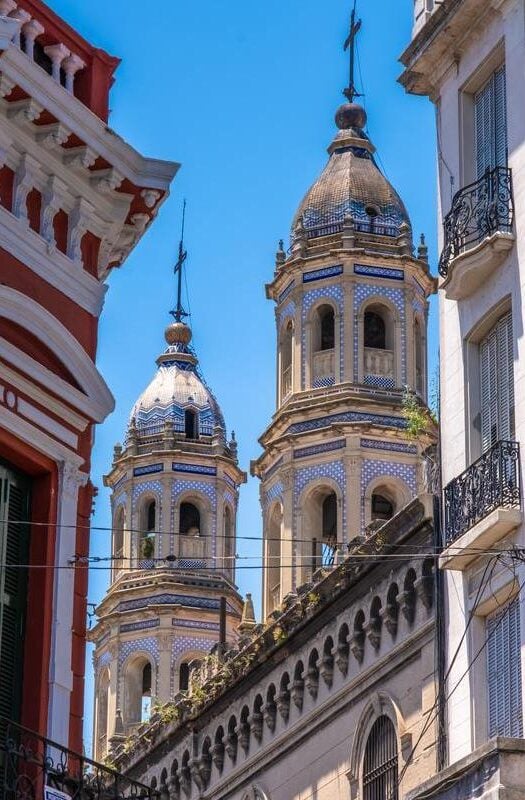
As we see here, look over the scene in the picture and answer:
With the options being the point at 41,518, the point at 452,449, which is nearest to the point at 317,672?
the point at 452,449

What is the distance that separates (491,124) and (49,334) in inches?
271

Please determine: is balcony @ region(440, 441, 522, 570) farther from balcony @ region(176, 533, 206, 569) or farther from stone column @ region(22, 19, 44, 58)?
balcony @ region(176, 533, 206, 569)

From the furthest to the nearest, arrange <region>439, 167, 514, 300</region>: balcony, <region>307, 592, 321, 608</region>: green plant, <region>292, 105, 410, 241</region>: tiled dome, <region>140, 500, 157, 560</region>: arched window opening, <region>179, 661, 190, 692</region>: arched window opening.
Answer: <region>140, 500, 157, 560</region>: arched window opening → <region>179, 661, 190, 692</region>: arched window opening → <region>292, 105, 410, 241</region>: tiled dome → <region>307, 592, 321, 608</region>: green plant → <region>439, 167, 514, 300</region>: balcony

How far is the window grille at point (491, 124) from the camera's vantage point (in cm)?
2292

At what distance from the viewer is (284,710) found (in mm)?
34281

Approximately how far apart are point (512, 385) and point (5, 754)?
7.52 m

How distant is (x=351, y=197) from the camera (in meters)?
46.6

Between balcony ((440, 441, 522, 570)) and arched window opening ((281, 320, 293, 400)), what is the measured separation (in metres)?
22.8

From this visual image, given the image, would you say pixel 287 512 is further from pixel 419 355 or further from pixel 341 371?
pixel 419 355

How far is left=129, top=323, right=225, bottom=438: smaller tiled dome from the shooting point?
55.2m

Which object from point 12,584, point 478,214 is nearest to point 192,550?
point 478,214

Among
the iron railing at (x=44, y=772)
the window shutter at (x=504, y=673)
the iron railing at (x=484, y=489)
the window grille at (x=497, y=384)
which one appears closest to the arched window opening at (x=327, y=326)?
the window grille at (x=497, y=384)

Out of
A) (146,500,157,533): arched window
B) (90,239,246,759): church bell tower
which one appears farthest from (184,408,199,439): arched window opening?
(146,500,157,533): arched window

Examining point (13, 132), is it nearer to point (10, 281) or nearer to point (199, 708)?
point (10, 281)
